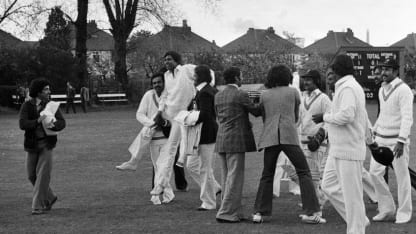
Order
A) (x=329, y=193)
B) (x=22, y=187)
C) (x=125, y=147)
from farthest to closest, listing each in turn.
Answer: (x=125, y=147)
(x=22, y=187)
(x=329, y=193)

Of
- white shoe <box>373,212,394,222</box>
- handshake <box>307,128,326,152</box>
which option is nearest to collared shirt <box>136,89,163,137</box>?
handshake <box>307,128,326,152</box>

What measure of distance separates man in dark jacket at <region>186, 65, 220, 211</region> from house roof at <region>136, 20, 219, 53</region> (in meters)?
36.6

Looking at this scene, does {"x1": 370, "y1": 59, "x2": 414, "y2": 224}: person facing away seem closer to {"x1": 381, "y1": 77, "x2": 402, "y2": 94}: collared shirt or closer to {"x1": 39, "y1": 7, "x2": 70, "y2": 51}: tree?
{"x1": 381, "y1": 77, "x2": 402, "y2": 94}: collared shirt

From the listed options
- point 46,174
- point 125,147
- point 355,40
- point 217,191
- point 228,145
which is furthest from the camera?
point 355,40

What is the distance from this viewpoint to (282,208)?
9.56m

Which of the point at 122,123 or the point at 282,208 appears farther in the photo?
the point at 122,123

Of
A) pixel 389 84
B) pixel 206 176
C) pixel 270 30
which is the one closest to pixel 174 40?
pixel 270 30

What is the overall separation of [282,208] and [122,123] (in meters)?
20.8

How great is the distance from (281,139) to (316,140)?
3.58 feet

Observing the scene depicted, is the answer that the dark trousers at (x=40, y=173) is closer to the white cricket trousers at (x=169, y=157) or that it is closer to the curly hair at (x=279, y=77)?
the white cricket trousers at (x=169, y=157)

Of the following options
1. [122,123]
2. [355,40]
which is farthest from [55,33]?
[355,40]

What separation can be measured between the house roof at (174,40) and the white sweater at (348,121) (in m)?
39.0

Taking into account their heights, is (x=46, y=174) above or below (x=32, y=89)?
below

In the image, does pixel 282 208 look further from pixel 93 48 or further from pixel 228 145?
pixel 93 48
